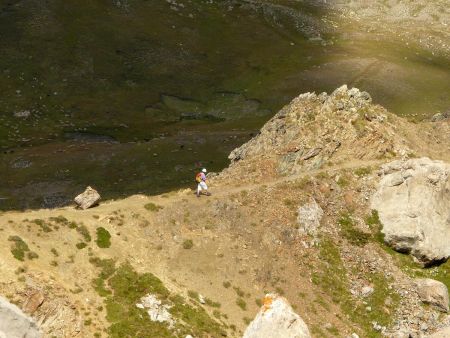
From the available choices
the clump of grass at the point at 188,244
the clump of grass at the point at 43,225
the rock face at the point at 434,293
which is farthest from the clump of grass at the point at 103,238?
the rock face at the point at 434,293

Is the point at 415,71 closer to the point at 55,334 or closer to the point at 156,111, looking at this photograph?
the point at 156,111

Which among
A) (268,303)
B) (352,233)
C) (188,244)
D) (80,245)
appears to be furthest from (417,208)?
(80,245)

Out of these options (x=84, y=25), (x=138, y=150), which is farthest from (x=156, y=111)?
(x=84, y=25)

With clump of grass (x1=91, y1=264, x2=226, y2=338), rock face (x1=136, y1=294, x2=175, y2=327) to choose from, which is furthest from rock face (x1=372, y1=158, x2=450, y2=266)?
rock face (x1=136, y1=294, x2=175, y2=327)

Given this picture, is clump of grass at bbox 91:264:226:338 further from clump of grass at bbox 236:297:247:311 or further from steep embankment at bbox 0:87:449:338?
clump of grass at bbox 236:297:247:311

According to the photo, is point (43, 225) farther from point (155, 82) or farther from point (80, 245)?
point (155, 82)

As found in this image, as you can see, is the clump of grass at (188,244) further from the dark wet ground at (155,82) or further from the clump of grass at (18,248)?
the dark wet ground at (155,82)
